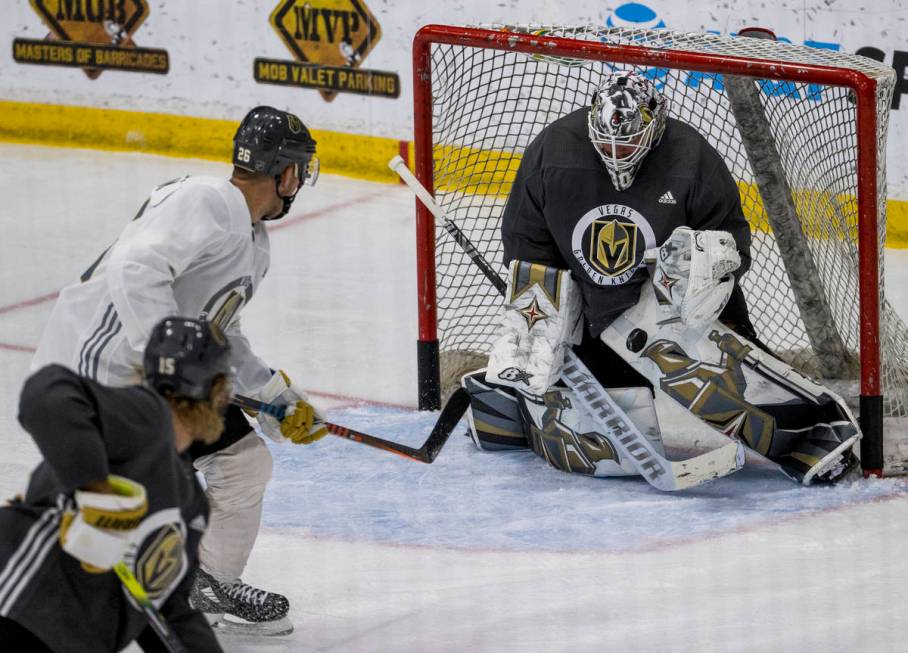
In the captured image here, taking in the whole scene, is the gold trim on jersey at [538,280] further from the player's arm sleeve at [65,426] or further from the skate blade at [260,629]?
the player's arm sleeve at [65,426]

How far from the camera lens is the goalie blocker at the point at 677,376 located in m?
3.59

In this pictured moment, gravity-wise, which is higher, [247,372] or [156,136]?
[247,372]

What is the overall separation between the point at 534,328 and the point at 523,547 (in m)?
0.56

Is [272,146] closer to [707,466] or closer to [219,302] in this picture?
[219,302]

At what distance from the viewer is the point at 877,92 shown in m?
3.48

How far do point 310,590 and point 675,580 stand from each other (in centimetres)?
74

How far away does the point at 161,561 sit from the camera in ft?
6.61

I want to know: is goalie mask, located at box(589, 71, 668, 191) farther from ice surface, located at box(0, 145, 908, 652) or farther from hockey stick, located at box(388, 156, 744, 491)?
ice surface, located at box(0, 145, 908, 652)

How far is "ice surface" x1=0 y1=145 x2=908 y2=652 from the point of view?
2.97 meters

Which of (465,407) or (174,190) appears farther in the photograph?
(465,407)

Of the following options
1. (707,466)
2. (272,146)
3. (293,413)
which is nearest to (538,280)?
(707,466)

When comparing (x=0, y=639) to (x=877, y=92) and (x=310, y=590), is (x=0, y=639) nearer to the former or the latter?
(x=310, y=590)

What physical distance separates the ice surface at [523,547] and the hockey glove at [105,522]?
1.08 metres

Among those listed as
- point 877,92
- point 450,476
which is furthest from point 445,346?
point 877,92
